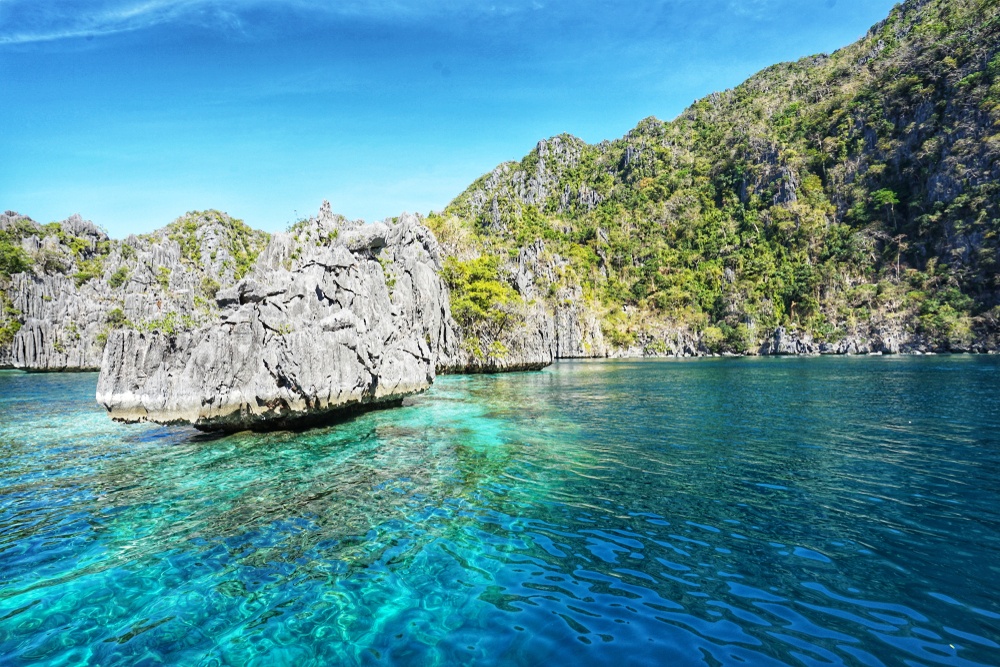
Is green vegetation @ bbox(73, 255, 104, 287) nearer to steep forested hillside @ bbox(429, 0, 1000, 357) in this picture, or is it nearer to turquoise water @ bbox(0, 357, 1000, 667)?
steep forested hillside @ bbox(429, 0, 1000, 357)

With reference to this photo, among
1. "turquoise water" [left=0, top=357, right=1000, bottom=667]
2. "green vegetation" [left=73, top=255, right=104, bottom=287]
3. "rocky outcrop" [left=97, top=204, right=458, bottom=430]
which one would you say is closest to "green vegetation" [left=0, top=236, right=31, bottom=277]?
"green vegetation" [left=73, top=255, right=104, bottom=287]

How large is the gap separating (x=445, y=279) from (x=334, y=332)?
145ft

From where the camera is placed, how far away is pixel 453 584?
22.7 feet

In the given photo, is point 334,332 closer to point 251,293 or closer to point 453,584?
point 251,293

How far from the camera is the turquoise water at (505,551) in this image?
17.9 feet

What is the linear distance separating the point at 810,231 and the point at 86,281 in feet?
582

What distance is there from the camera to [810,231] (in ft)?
438

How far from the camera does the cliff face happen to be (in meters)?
74.1

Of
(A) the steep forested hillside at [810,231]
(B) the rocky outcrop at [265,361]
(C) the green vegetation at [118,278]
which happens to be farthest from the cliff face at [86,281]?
(A) the steep forested hillside at [810,231]

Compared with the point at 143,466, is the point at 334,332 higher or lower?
higher

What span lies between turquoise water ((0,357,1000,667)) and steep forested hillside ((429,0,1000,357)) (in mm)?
44227

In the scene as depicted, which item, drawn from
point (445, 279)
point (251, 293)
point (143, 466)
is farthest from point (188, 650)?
point (445, 279)

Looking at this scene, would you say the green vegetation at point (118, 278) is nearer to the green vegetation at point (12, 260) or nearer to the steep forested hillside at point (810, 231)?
the green vegetation at point (12, 260)

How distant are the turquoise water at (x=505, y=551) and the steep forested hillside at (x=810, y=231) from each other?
1741 inches
